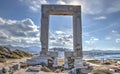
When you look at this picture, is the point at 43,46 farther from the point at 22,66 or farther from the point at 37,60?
the point at 22,66

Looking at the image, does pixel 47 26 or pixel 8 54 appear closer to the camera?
pixel 47 26

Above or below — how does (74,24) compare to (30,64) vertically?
above

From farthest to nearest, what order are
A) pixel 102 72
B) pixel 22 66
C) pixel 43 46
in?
1. pixel 43 46
2. pixel 22 66
3. pixel 102 72

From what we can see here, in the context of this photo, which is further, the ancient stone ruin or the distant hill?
the distant hill

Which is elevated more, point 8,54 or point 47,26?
point 47,26

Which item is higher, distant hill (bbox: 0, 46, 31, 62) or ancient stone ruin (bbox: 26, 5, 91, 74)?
ancient stone ruin (bbox: 26, 5, 91, 74)

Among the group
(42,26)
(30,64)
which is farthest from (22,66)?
(42,26)

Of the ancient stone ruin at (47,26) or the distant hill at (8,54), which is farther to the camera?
the distant hill at (8,54)

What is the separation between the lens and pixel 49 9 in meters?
32.4

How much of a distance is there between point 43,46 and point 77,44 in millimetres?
4505

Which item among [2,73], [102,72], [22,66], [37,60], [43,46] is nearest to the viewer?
[2,73]

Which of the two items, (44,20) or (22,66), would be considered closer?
(22,66)

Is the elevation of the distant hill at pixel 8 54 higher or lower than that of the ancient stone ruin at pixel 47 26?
lower

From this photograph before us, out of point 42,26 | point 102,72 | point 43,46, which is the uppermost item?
point 42,26
